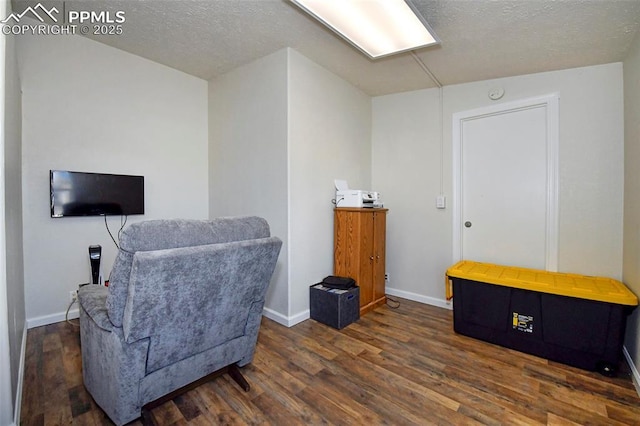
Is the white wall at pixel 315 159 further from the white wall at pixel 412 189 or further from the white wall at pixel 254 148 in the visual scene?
the white wall at pixel 412 189

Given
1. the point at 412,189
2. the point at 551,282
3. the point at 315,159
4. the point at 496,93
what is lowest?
the point at 551,282

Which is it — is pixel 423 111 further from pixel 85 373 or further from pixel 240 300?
pixel 85 373

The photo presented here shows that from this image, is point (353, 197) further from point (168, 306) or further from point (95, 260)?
point (95, 260)

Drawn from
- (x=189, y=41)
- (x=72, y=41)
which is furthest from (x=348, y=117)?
(x=72, y=41)

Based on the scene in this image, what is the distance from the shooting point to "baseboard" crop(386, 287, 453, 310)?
10.6 feet

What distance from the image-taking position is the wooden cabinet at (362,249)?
294cm

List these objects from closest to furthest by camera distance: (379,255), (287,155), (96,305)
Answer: (96,305), (287,155), (379,255)

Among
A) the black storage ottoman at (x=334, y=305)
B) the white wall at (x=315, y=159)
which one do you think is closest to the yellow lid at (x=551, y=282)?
the black storage ottoman at (x=334, y=305)

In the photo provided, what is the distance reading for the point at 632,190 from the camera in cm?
216

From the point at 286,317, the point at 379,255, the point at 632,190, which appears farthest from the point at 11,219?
the point at 632,190

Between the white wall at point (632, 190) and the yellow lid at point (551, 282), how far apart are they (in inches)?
5.7

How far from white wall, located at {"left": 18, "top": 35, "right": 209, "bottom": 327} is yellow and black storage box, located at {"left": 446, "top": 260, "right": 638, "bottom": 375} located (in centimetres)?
317

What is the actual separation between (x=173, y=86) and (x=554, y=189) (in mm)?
4064

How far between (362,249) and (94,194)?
260cm
